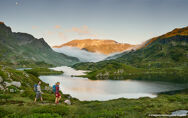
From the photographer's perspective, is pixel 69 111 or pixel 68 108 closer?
Answer: pixel 69 111

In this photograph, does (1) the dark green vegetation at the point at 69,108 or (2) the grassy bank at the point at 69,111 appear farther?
(1) the dark green vegetation at the point at 69,108

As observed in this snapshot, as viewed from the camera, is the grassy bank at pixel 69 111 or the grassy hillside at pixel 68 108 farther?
the grassy hillside at pixel 68 108

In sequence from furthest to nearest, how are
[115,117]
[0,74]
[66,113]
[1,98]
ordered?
[0,74], [1,98], [66,113], [115,117]

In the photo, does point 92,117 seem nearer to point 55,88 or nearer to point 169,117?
point 169,117

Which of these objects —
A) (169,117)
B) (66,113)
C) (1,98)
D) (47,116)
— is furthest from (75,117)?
(1,98)

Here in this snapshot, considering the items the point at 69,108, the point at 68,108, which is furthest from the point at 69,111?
the point at 69,108

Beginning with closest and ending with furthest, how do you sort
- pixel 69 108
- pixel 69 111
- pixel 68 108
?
1. pixel 69 111
2. pixel 68 108
3. pixel 69 108

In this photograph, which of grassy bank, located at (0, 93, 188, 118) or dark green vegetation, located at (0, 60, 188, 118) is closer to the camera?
grassy bank, located at (0, 93, 188, 118)

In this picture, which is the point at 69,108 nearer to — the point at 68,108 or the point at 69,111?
the point at 68,108

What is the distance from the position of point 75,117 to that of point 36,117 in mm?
4601

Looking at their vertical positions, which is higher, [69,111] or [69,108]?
[69,111]

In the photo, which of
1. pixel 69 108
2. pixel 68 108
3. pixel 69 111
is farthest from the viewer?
pixel 69 108

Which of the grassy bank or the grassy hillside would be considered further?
the grassy hillside

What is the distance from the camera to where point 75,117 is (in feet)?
50.9
